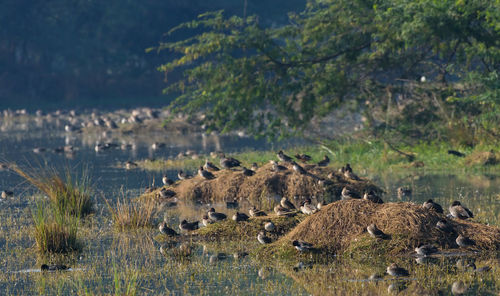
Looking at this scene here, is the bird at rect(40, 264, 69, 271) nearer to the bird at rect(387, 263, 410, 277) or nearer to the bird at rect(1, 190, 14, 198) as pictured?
the bird at rect(387, 263, 410, 277)

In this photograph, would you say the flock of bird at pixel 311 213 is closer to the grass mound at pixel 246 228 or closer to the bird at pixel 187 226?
the bird at pixel 187 226

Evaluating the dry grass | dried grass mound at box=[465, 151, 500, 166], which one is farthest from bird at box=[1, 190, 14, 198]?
dried grass mound at box=[465, 151, 500, 166]

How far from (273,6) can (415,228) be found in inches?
3027

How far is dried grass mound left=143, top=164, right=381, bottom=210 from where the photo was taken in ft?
83.3

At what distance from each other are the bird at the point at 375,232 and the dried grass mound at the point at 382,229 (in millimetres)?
106

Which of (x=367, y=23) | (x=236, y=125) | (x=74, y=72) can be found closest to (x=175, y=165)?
(x=236, y=125)

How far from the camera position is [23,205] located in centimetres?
2492

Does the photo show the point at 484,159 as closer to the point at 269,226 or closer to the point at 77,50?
the point at 269,226

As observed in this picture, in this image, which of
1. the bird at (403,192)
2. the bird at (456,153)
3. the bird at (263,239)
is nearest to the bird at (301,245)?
the bird at (263,239)

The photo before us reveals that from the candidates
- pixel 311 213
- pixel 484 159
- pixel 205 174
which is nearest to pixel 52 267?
pixel 311 213

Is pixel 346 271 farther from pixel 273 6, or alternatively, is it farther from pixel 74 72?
pixel 273 6

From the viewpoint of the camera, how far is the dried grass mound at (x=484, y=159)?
29797 mm

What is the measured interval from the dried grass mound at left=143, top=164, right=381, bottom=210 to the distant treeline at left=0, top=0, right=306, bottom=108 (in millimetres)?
57228

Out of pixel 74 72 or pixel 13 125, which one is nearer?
pixel 13 125
